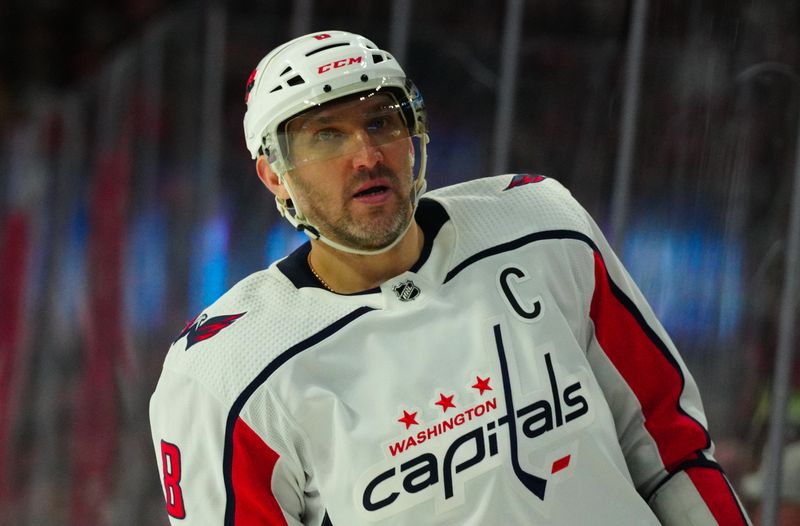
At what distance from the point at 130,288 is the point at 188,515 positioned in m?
3.69

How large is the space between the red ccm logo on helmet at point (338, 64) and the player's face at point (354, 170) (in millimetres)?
52

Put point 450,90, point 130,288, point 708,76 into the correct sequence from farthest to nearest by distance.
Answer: point 130,288, point 450,90, point 708,76

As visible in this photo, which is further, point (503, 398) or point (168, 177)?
point (168, 177)

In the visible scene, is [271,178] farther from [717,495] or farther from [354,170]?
[717,495]

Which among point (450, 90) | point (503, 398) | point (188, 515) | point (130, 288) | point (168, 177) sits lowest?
point (130, 288)

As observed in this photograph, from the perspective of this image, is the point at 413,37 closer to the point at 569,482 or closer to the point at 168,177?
the point at 569,482

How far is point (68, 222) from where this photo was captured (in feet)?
19.0

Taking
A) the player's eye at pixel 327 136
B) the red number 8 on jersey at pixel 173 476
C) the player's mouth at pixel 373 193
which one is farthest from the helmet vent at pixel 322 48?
the red number 8 on jersey at pixel 173 476

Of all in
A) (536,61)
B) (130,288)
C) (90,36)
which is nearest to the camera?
→ (536,61)

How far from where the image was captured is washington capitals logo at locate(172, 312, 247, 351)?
165 centimetres

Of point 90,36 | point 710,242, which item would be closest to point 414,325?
point 710,242

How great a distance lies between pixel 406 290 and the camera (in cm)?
164

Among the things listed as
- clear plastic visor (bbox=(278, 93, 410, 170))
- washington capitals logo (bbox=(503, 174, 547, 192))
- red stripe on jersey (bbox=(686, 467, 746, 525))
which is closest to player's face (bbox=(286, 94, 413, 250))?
clear plastic visor (bbox=(278, 93, 410, 170))

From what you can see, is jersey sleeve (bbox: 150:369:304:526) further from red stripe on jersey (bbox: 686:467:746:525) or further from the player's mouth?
red stripe on jersey (bbox: 686:467:746:525)
